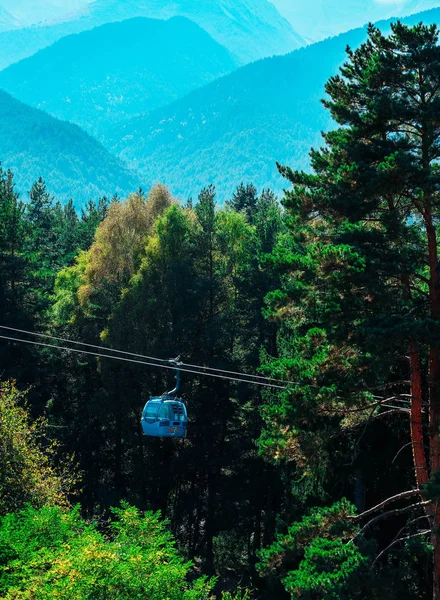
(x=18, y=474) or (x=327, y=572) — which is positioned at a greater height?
(x=18, y=474)

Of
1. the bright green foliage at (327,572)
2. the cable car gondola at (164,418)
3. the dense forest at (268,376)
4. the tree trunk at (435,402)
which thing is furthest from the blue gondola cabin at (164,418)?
the tree trunk at (435,402)

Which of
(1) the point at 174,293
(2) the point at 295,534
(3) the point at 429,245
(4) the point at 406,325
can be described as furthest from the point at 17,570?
(1) the point at 174,293

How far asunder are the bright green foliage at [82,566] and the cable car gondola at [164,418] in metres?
3.27

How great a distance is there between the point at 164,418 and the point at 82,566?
6.97 meters

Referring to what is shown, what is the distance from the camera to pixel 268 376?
25859 millimetres

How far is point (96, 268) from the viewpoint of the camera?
36312 millimetres

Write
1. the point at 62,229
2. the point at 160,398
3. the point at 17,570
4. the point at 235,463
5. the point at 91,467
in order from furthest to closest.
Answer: the point at 62,229
the point at 91,467
the point at 235,463
the point at 160,398
the point at 17,570

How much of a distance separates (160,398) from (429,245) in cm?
915

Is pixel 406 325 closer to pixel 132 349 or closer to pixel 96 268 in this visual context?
pixel 132 349

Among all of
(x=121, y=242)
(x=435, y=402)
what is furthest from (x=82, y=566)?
(x=121, y=242)

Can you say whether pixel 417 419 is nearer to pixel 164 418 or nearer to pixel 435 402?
pixel 435 402

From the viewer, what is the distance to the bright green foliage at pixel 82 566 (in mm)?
13828

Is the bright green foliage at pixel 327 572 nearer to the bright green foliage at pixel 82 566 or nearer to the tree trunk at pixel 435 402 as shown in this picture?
the tree trunk at pixel 435 402

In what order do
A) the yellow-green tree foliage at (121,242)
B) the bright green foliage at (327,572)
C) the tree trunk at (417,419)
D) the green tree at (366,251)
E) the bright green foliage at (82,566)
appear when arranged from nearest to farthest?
the bright green foliage at (327,572), the bright green foliage at (82,566), the green tree at (366,251), the tree trunk at (417,419), the yellow-green tree foliage at (121,242)
